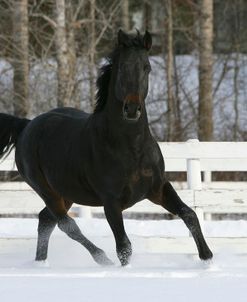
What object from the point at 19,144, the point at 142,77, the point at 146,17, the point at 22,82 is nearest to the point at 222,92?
the point at 146,17

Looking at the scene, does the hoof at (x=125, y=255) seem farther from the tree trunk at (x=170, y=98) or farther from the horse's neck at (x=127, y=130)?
the tree trunk at (x=170, y=98)

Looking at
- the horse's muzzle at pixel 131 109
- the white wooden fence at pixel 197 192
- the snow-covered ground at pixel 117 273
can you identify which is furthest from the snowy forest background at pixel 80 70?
the horse's muzzle at pixel 131 109

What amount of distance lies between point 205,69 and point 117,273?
1142cm

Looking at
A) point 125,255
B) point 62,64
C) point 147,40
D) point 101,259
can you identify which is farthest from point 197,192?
point 62,64

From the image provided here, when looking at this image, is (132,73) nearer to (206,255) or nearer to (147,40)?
(147,40)

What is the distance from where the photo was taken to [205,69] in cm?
1677

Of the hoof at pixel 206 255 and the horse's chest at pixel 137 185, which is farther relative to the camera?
the hoof at pixel 206 255

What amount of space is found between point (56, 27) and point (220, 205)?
6.90 meters

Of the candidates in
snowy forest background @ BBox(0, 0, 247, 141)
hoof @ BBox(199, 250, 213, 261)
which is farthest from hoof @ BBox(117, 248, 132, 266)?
snowy forest background @ BBox(0, 0, 247, 141)

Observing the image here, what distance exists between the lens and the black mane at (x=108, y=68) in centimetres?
602

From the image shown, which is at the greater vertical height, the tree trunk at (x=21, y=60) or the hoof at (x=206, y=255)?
the tree trunk at (x=21, y=60)

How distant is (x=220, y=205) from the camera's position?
28.5 feet

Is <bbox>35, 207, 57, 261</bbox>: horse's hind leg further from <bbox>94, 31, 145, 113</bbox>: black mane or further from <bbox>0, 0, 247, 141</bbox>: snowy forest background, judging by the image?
<bbox>0, 0, 247, 141</bbox>: snowy forest background

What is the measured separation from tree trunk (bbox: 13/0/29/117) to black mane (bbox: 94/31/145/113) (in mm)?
8818
